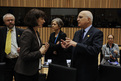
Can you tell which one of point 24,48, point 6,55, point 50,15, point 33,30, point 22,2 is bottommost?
point 6,55

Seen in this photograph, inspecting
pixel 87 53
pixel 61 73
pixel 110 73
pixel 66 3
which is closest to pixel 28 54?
pixel 61 73

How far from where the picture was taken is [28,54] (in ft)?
6.21

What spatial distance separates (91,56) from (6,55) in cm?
160

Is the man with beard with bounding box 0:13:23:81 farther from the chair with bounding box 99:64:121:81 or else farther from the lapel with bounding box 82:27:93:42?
the chair with bounding box 99:64:121:81

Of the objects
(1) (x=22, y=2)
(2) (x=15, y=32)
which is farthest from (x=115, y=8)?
(2) (x=15, y=32)

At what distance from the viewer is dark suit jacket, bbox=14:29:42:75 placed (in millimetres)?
1894

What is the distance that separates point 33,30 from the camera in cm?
205

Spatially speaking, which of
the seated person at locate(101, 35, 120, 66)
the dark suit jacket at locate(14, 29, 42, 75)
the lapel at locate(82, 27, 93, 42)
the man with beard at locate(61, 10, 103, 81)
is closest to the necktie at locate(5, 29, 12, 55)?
the dark suit jacket at locate(14, 29, 42, 75)

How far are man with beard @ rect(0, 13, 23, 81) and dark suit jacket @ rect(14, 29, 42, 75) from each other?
1.06m

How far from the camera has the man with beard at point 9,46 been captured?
9.68ft

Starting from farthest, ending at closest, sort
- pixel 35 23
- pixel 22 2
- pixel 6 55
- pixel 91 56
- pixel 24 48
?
pixel 22 2 < pixel 6 55 < pixel 91 56 < pixel 35 23 < pixel 24 48

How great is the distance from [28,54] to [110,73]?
1158mm

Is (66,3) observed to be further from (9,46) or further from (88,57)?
(88,57)

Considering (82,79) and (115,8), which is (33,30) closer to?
(82,79)
